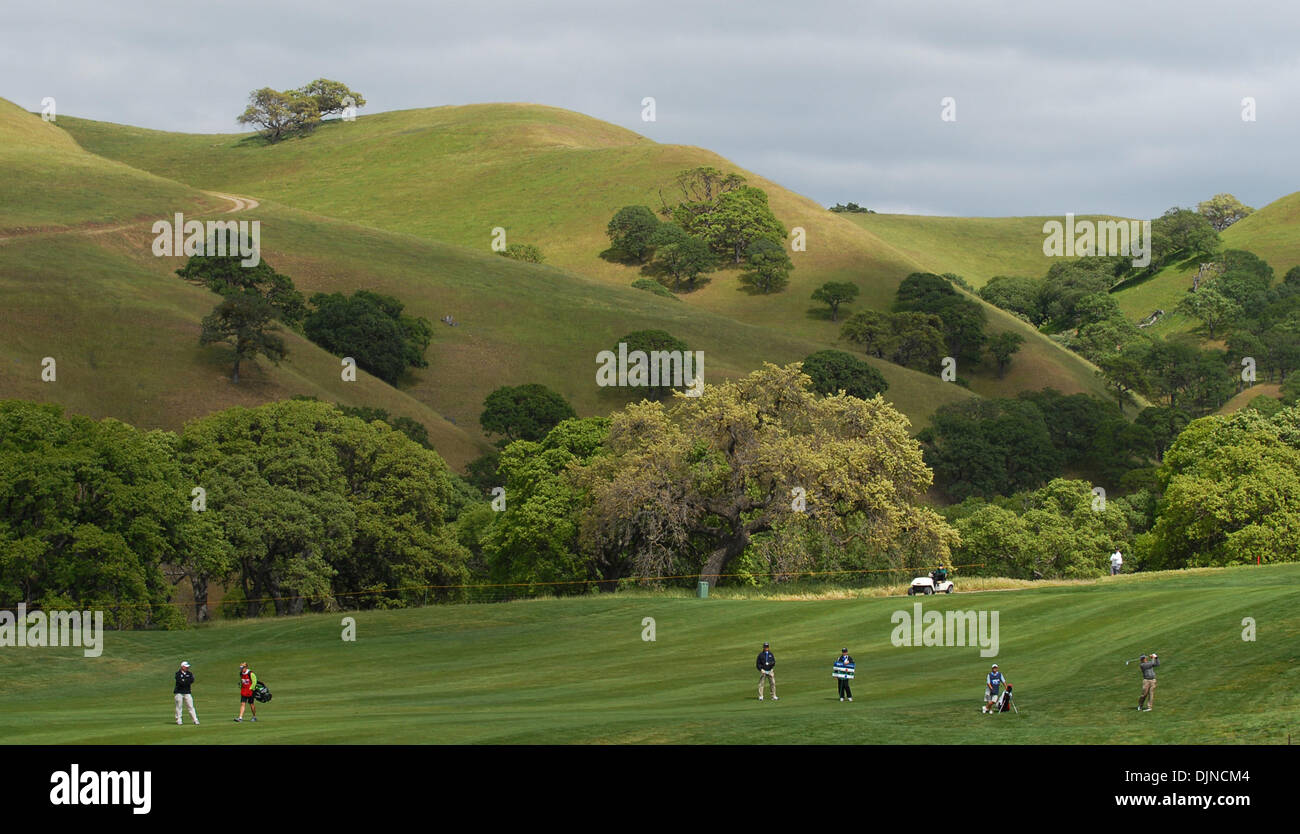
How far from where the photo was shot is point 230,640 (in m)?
62.1

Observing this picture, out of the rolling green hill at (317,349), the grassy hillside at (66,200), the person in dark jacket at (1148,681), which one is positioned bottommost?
the person in dark jacket at (1148,681)

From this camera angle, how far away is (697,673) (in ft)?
150

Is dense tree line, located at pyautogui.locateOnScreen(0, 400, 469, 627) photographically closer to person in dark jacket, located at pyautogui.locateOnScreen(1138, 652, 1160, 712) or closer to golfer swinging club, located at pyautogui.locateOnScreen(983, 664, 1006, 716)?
golfer swinging club, located at pyautogui.locateOnScreen(983, 664, 1006, 716)

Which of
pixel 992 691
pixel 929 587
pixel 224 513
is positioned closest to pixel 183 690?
pixel 992 691

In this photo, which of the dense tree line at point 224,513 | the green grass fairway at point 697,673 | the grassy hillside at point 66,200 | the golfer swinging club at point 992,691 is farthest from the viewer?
the grassy hillside at point 66,200

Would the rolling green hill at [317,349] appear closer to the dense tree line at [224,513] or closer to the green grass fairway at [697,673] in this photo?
the dense tree line at [224,513]

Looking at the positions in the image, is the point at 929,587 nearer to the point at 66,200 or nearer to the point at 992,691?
the point at 992,691

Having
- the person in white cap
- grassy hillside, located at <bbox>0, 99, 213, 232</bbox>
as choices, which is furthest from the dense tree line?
grassy hillside, located at <bbox>0, 99, 213, 232</bbox>

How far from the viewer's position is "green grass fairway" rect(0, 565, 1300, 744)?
99.0ft

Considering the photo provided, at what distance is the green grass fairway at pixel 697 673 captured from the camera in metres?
30.2

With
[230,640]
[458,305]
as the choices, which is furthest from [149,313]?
[230,640]

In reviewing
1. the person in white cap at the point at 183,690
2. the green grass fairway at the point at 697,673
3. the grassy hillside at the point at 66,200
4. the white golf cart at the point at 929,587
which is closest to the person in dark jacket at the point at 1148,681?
the green grass fairway at the point at 697,673
